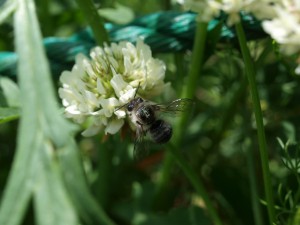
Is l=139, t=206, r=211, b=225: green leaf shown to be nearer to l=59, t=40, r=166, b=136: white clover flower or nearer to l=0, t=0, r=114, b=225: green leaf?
l=59, t=40, r=166, b=136: white clover flower

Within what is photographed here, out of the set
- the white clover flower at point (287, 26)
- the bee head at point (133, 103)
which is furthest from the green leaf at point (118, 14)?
the white clover flower at point (287, 26)

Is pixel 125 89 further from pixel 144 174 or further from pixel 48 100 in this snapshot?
pixel 144 174

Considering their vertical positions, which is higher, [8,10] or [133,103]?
[8,10]

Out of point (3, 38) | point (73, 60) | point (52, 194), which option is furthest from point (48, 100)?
point (3, 38)

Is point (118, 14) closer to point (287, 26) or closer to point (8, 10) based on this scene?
point (8, 10)

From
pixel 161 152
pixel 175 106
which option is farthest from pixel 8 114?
pixel 161 152
